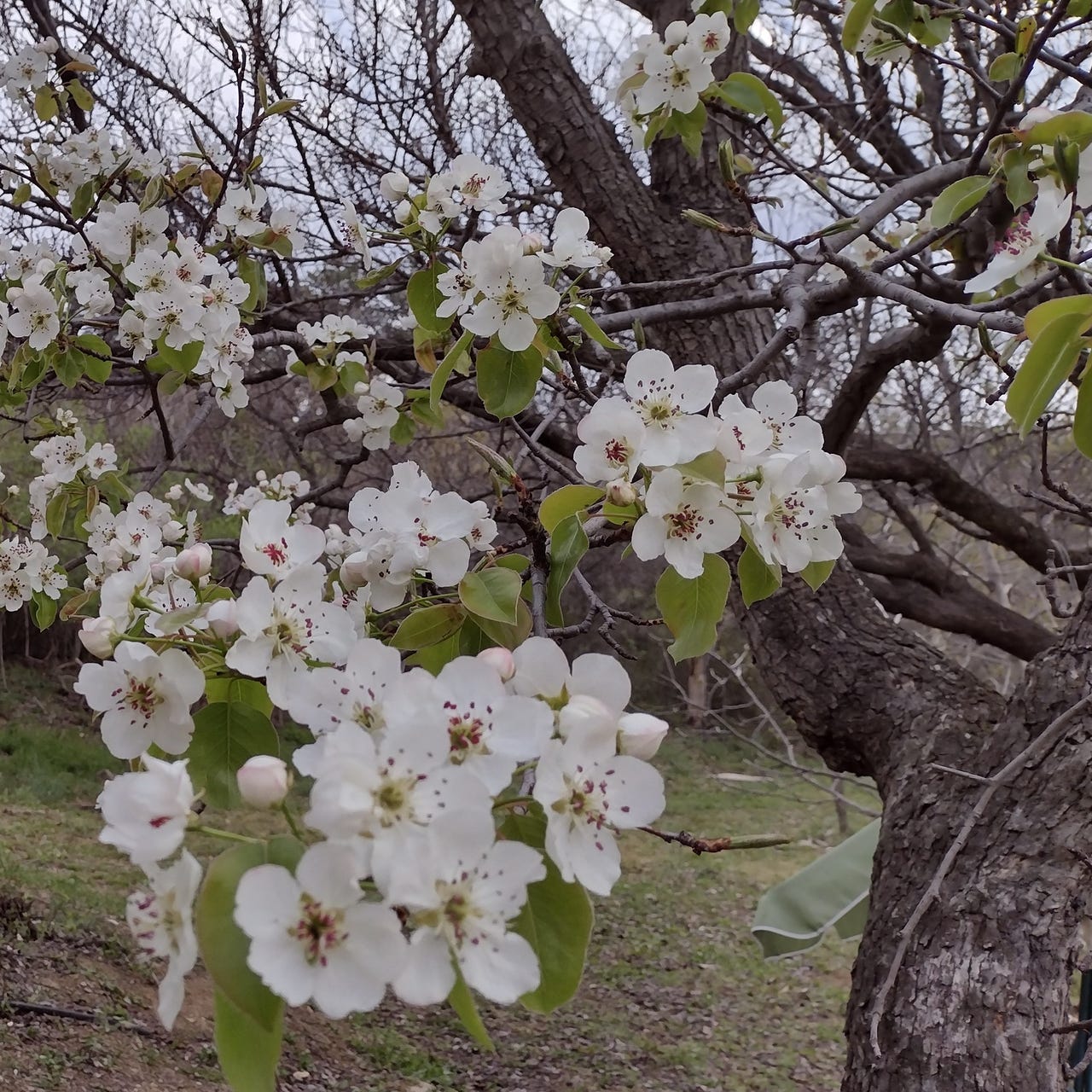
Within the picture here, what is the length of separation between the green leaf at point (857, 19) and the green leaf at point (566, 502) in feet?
3.73

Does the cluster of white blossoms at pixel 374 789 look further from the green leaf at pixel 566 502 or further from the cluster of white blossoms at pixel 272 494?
the cluster of white blossoms at pixel 272 494

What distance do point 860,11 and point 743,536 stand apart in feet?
3.71

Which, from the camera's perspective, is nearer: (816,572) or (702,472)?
(702,472)

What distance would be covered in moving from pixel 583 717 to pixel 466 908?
0.13 metres

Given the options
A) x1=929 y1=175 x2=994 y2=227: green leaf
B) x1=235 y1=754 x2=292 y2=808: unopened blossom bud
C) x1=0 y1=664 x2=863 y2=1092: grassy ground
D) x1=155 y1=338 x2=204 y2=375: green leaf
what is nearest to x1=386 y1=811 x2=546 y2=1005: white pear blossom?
x1=235 y1=754 x2=292 y2=808: unopened blossom bud

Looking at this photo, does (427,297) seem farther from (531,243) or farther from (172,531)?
(172,531)

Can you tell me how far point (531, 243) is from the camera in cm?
104

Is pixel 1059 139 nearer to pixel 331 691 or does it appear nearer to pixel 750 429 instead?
pixel 750 429

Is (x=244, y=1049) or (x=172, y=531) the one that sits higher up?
(x=172, y=531)

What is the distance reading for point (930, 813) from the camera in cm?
178

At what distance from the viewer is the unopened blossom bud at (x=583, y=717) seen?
1.94 feet

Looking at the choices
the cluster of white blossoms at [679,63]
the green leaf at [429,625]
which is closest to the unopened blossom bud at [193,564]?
the green leaf at [429,625]

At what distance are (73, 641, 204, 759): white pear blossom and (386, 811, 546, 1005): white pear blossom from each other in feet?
0.84

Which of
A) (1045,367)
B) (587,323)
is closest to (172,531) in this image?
(587,323)
